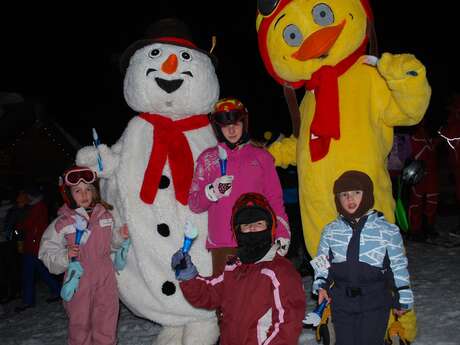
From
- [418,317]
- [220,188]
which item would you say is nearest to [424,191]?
[418,317]

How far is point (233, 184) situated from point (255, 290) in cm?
92

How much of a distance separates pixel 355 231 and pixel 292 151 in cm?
103

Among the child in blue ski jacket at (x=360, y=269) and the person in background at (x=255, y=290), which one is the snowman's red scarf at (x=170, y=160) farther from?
the child in blue ski jacket at (x=360, y=269)

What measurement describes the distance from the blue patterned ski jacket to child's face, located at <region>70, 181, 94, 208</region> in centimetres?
174

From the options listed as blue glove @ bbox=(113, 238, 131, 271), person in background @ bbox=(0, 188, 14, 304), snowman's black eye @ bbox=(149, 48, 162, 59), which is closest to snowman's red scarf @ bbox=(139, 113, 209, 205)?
blue glove @ bbox=(113, 238, 131, 271)

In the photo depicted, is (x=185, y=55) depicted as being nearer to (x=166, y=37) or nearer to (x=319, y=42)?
(x=166, y=37)

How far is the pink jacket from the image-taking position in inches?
135

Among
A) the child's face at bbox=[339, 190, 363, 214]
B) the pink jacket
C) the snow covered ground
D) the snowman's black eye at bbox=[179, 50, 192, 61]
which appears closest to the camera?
the child's face at bbox=[339, 190, 363, 214]

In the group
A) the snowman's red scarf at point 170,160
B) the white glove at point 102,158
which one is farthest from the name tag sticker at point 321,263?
the white glove at point 102,158

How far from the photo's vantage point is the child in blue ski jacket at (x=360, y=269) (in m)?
2.92

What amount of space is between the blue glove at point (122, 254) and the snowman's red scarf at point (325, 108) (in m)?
1.43

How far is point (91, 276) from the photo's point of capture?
3.67 metres

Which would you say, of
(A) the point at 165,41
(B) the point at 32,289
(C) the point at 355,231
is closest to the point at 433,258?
(C) the point at 355,231

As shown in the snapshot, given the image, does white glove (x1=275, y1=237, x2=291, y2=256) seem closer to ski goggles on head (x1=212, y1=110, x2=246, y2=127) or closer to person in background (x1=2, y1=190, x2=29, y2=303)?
ski goggles on head (x1=212, y1=110, x2=246, y2=127)
